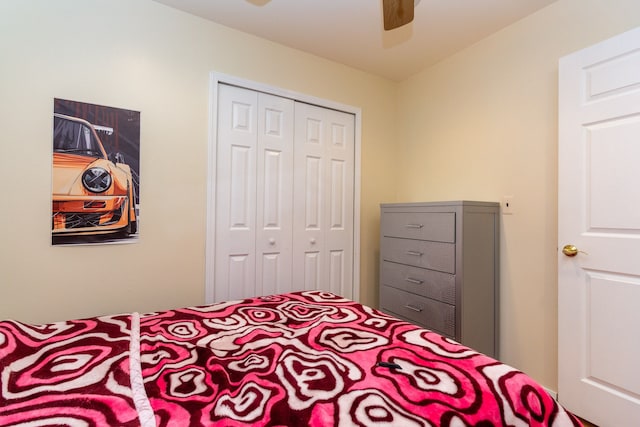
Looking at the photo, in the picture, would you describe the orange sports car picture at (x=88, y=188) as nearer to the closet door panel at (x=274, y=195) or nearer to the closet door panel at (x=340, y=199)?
the closet door panel at (x=274, y=195)

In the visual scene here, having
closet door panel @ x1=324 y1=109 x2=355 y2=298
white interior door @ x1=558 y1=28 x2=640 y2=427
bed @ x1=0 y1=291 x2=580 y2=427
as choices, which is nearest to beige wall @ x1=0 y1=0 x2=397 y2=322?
closet door panel @ x1=324 y1=109 x2=355 y2=298

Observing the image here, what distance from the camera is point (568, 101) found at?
185cm

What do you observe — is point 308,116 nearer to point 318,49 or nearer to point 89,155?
point 318,49

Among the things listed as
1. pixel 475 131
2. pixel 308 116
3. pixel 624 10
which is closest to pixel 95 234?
pixel 308 116

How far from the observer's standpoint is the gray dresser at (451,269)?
211cm

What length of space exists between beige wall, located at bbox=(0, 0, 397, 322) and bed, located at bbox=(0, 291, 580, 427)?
2.49ft

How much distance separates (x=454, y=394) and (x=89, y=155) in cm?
215

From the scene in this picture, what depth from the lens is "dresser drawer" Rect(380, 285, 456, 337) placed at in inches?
84.7

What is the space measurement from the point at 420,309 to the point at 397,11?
1.90 m

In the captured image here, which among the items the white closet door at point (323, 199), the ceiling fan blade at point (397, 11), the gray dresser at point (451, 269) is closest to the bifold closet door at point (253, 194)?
the white closet door at point (323, 199)

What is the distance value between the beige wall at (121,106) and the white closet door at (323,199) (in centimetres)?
42

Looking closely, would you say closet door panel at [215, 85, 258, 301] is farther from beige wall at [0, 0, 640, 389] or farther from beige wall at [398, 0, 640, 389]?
Answer: beige wall at [398, 0, 640, 389]

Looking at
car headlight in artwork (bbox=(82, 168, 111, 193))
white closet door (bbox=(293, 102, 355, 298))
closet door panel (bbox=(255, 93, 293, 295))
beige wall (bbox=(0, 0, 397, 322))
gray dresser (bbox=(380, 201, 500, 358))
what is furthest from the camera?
white closet door (bbox=(293, 102, 355, 298))

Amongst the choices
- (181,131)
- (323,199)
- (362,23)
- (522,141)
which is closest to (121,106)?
(181,131)
